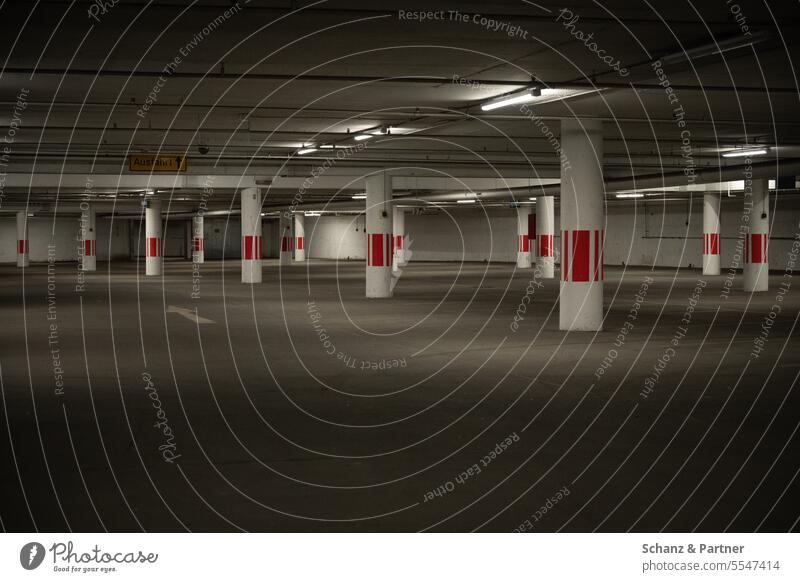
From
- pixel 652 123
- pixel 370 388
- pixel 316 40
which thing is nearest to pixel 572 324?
pixel 652 123

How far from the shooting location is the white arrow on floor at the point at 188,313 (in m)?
23.8

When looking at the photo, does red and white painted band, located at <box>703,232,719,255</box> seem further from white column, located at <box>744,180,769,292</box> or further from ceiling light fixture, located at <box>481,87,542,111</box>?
ceiling light fixture, located at <box>481,87,542,111</box>

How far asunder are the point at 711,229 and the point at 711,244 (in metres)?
1.06

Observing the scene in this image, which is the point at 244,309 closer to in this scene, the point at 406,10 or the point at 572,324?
Answer: the point at 572,324

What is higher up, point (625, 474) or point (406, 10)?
point (406, 10)

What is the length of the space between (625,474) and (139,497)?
3922 millimetres

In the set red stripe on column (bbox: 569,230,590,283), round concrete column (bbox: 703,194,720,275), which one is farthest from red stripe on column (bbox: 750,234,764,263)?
red stripe on column (bbox: 569,230,590,283)

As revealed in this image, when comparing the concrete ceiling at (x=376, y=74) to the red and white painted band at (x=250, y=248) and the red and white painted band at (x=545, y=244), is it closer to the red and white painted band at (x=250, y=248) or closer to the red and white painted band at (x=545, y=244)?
the red and white painted band at (x=250, y=248)

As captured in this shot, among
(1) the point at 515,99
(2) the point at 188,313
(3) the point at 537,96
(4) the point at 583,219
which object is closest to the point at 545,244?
(2) the point at 188,313

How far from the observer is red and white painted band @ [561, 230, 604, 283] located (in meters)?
20.8

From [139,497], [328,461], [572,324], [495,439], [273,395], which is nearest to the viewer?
[139,497]

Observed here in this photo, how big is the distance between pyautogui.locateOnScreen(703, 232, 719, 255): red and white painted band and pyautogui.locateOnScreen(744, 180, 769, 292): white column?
10.8 m

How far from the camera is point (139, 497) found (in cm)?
764

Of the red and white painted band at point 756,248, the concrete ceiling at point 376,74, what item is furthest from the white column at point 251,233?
the red and white painted band at point 756,248
